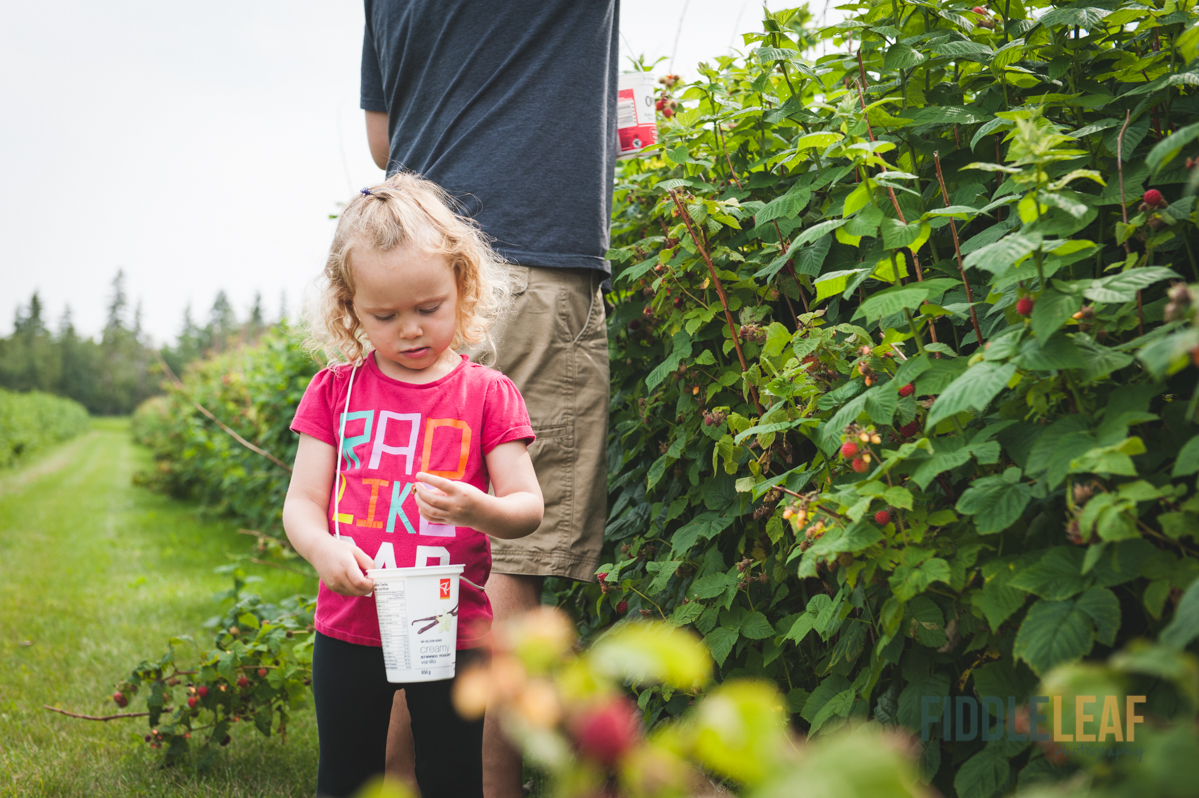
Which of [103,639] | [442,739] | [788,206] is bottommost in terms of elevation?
[103,639]

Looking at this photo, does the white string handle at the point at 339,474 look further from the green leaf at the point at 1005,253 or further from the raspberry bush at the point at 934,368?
the green leaf at the point at 1005,253

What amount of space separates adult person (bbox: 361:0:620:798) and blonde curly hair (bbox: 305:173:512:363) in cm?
11

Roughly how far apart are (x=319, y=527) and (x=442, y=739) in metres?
0.49

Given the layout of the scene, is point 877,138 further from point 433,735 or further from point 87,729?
point 87,729

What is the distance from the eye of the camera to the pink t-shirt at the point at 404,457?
1463 mm

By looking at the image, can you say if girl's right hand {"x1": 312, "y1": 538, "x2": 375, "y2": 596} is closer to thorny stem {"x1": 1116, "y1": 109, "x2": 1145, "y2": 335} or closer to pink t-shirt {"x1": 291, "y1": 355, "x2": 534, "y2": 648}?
pink t-shirt {"x1": 291, "y1": 355, "x2": 534, "y2": 648}

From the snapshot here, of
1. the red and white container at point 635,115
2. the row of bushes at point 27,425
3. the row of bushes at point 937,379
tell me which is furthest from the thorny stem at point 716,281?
the row of bushes at point 27,425

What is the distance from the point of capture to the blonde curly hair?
59.0 inches

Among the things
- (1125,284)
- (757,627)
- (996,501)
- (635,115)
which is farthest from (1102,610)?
(635,115)

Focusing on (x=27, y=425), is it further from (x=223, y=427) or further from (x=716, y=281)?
(x=716, y=281)

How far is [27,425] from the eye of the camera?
2070 cm

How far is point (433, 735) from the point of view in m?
1.49

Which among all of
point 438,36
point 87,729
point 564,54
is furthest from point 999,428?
point 87,729

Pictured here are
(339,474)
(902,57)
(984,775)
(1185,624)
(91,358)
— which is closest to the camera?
(1185,624)
